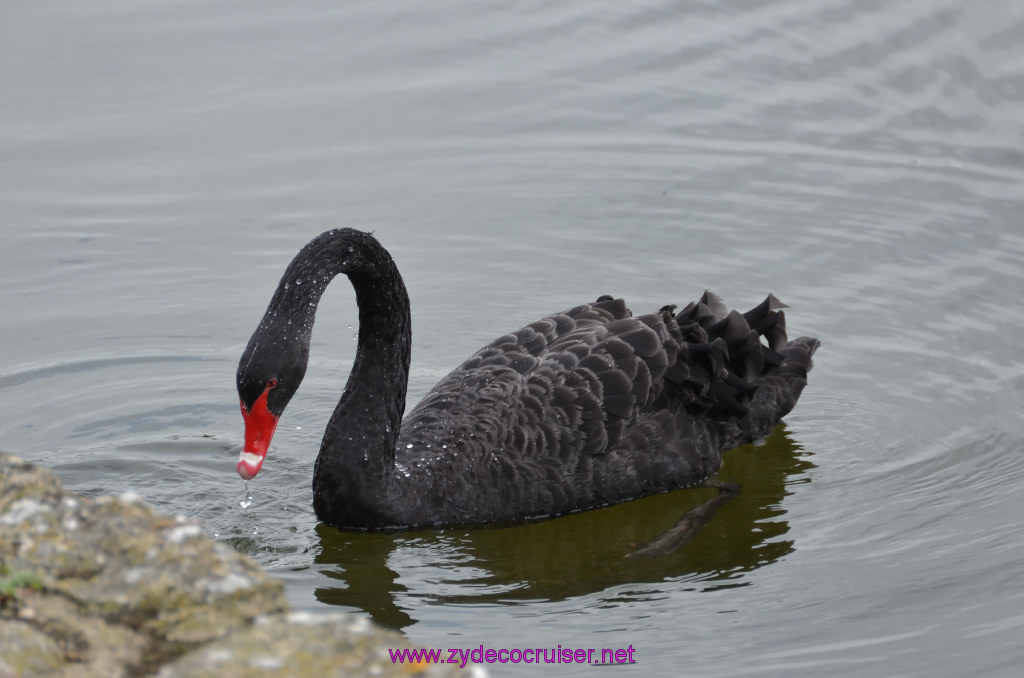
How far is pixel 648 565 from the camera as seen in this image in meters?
5.93

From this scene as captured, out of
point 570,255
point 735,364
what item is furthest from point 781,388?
point 570,255

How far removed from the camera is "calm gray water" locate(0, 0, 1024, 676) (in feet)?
18.4

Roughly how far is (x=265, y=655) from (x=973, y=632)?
11.2 feet

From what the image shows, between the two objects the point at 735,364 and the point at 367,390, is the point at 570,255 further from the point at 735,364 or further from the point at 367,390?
the point at 367,390

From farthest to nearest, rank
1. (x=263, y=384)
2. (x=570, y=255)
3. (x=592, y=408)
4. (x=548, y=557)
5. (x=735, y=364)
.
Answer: (x=570, y=255) → (x=735, y=364) → (x=592, y=408) → (x=548, y=557) → (x=263, y=384)

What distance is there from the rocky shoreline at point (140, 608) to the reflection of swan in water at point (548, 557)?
96.6 inches

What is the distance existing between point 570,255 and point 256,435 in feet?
12.9

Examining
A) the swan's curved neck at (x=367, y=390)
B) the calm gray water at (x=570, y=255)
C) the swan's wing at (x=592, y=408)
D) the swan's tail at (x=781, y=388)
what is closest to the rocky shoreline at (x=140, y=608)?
the calm gray water at (x=570, y=255)

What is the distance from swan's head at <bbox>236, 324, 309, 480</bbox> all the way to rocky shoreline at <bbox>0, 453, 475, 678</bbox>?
2100mm

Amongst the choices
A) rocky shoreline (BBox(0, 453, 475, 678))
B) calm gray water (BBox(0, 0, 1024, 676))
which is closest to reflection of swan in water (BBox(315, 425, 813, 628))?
calm gray water (BBox(0, 0, 1024, 676))

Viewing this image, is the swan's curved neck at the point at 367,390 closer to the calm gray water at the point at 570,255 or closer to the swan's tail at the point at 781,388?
the calm gray water at the point at 570,255

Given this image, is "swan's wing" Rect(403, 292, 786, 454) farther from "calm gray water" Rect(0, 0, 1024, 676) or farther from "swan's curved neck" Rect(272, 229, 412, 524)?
"calm gray water" Rect(0, 0, 1024, 676)

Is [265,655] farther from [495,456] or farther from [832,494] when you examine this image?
[832,494]

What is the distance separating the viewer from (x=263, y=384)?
524 centimetres
